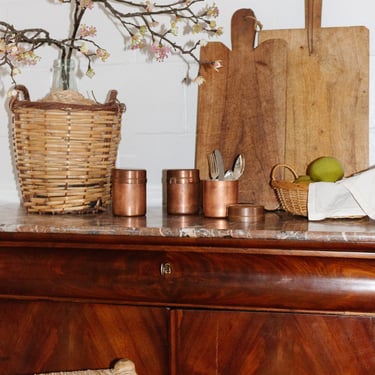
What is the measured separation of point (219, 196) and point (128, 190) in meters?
0.22

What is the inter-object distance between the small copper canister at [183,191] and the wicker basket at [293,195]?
19 centimetres

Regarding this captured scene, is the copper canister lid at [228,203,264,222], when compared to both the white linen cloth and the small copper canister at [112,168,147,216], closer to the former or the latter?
the white linen cloth

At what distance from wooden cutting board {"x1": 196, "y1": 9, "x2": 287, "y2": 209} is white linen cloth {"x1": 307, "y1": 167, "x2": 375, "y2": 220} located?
239mm

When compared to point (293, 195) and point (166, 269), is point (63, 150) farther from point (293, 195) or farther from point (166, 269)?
point (293, 195)

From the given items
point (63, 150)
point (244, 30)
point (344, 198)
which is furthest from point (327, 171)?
point (63, 150)

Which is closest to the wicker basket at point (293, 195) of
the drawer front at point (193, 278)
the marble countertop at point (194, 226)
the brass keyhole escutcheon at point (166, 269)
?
the marble countertop at point (194, 226)

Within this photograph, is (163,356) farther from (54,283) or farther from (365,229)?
(365,229)

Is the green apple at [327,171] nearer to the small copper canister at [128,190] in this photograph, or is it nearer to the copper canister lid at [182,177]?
the copper canister lid at [182,177]

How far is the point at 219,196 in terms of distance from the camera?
1.40m

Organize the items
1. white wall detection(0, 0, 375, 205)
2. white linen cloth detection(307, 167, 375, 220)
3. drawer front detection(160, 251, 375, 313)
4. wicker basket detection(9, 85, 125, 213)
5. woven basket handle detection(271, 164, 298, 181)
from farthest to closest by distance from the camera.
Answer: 1. white wall detection(0, 0, 375, 205)
2. woven basket handle detection(271, 164, 298, 181)
3. wicker basket detection(9, 85, 125, 213)
4. white linen cloth detection(307, 167, 375, 220)
5. drawer front detection(160, 251, 375, 313)

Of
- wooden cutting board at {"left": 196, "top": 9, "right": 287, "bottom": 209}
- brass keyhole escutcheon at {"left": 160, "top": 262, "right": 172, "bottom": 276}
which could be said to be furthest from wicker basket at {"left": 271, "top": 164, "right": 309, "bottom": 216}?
brass keyhole escutcheon at {"left": 160, "top": 262, "right": 172, "bottom": 276}

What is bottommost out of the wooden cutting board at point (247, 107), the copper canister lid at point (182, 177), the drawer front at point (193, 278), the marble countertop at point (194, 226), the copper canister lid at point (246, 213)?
the drawer front at point (193, 278)

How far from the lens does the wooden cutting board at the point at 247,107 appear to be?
1610 millimetres

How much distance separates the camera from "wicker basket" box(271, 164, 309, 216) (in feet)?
4.54
